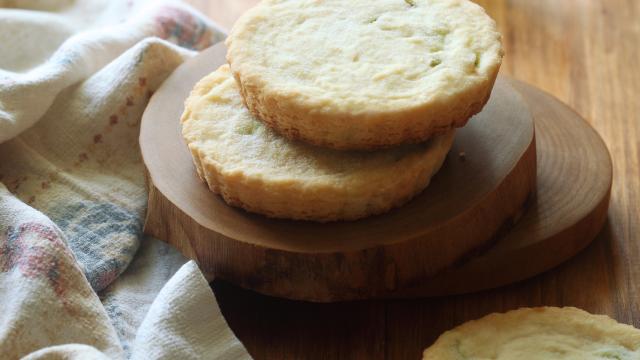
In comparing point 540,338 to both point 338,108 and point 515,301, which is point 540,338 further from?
point 338,108

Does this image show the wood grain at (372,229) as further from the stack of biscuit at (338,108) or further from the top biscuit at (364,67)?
the top biscuit at (364,67)

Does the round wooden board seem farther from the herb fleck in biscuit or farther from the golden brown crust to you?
the golden brown crust

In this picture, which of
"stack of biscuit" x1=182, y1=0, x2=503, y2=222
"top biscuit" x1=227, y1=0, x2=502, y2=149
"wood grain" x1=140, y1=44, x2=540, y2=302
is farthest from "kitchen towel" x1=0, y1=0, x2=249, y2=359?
"top biscuit" x1=227, y1=0, x2=502, y2=149

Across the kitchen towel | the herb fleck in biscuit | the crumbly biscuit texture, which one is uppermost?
the herb fleck in biscuit

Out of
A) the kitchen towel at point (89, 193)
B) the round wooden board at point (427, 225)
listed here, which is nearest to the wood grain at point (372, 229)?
the round wooden board at point (427, 225)

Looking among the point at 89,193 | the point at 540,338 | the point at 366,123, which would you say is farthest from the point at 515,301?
the point at 89,193

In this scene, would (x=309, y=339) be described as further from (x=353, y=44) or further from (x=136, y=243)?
(x=353, y=44)
